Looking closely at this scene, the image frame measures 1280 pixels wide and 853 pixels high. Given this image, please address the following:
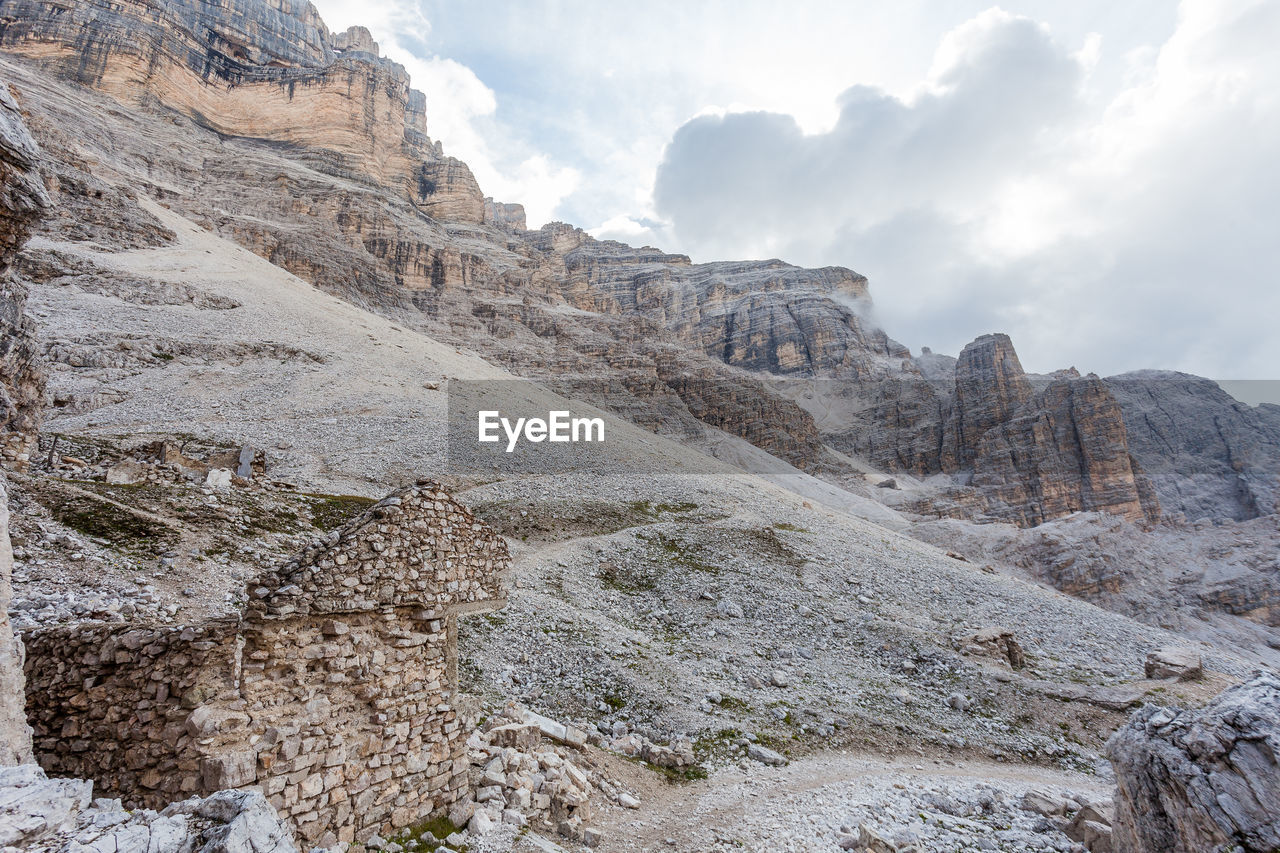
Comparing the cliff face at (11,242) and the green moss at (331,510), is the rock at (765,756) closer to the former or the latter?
the cliff face at (11,242)

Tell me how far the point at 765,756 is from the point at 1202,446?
516ft

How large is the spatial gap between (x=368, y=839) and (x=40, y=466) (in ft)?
58.4

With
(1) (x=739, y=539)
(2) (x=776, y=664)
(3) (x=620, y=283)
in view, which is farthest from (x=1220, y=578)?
(3) (x=620, y=283)

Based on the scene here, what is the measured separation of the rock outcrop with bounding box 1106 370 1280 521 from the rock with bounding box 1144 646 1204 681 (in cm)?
12031

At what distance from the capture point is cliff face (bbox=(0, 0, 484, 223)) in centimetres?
10369

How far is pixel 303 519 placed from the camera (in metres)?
17.3

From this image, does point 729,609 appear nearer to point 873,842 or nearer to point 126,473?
point 873,842

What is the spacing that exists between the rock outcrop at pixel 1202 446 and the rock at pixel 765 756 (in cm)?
13478

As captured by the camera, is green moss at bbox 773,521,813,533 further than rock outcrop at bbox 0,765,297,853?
Yes

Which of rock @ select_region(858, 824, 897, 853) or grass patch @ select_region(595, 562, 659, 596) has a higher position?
grass patch @ select_region(595, 562, 659, 596)

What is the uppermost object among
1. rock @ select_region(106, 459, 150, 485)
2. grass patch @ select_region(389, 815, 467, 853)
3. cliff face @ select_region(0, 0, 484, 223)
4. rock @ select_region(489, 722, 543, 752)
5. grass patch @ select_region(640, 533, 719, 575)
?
cliff face @ select_region(0, 0, 484, 223)

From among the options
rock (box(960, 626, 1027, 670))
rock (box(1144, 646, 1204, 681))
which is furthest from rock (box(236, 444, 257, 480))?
rock (box(1144, 646, 1204, 681))

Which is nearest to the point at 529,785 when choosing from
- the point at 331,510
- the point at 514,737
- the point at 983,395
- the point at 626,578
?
the point at 514,737

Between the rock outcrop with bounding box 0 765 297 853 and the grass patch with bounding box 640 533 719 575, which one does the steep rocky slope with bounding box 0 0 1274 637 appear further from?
the rock outcrop with bounding box 0 765 297 853
